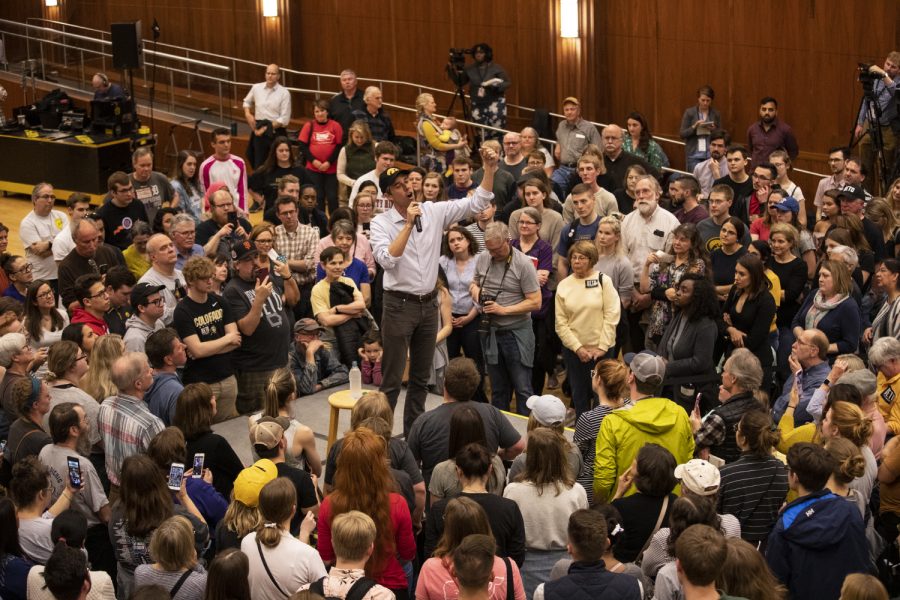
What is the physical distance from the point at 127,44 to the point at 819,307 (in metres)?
9.26

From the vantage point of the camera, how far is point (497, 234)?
7.20m

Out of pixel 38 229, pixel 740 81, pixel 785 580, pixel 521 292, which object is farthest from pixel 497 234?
pixel 740 81

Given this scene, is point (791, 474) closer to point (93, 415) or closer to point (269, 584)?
point (269, 584)

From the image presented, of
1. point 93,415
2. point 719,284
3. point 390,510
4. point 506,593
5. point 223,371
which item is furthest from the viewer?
point 719,284

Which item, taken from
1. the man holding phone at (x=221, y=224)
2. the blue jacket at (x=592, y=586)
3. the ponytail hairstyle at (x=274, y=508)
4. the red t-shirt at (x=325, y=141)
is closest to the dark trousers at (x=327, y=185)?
the red t-shirt at (x=325, y=141)

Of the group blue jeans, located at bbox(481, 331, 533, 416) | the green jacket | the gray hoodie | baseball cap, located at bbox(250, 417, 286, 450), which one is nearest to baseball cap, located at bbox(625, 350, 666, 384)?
the green jacket

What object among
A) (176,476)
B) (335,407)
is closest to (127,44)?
(335,407)

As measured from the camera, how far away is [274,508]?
14.3ft

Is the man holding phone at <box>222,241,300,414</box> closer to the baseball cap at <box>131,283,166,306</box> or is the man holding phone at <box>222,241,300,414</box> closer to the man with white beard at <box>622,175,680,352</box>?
the baseball cap at <box>131,283,166,306</box>

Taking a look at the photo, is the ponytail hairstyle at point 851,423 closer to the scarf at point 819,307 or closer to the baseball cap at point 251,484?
the scarf at point 819,307

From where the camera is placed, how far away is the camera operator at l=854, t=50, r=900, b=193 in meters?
10.1

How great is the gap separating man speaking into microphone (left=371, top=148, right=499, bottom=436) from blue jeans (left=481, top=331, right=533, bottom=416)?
803 mm

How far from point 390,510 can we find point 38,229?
18.3ft

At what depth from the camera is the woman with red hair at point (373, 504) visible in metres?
4.44
